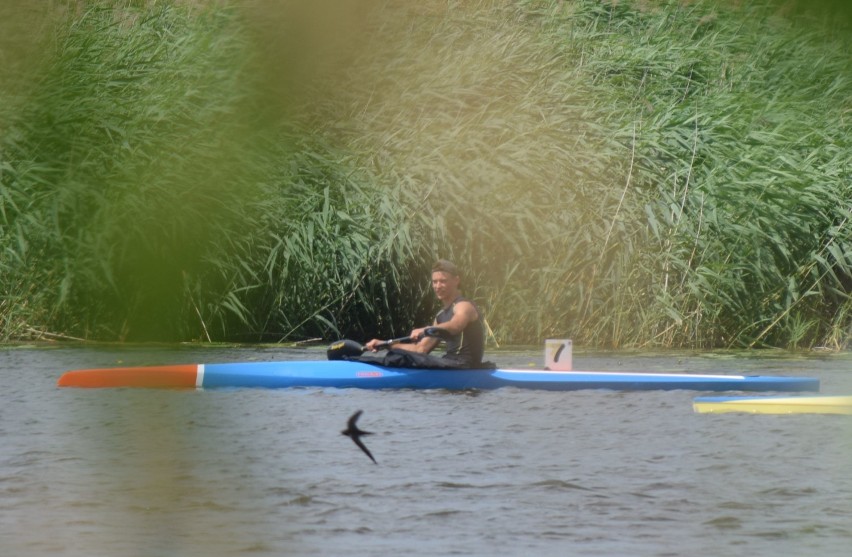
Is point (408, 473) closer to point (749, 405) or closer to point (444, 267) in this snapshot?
point (749, 405)

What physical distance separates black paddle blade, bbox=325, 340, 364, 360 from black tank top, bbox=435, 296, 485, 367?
2.08ft

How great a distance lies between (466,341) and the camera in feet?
34.7

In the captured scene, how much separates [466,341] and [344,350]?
93cm

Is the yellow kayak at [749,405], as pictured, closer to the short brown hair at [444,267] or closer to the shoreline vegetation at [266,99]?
the short brown hair at [444,267]

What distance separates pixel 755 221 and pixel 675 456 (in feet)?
17.8

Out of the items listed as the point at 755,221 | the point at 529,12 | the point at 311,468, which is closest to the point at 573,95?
the point at 529,12

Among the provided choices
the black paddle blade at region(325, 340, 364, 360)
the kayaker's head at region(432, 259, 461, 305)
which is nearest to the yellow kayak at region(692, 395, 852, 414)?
the kayaker's head at region(432, 259, 461, 305)

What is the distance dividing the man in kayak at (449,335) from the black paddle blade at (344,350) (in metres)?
0.19

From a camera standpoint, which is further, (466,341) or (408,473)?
(466,341)

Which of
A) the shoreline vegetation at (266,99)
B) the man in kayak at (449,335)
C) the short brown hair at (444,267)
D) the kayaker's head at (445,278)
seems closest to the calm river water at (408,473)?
the shoreline vegetation at (266,99)

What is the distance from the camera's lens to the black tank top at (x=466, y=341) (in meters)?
10.5

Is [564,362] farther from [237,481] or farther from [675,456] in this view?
[237,481]

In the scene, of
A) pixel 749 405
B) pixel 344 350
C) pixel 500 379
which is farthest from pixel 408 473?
pixel 344 350

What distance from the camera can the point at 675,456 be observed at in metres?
7.72
